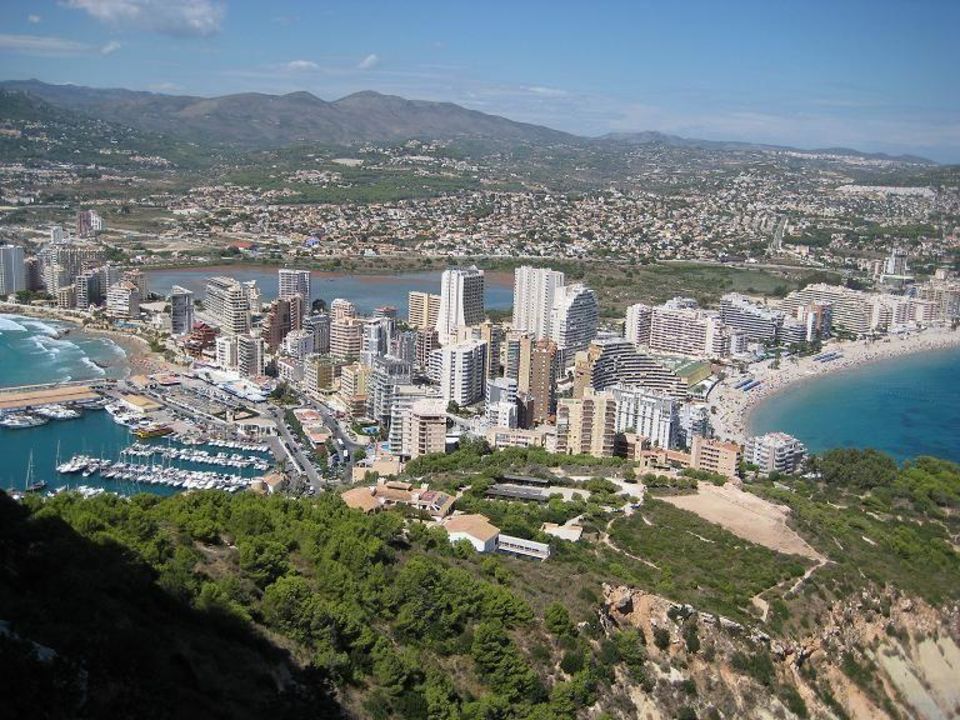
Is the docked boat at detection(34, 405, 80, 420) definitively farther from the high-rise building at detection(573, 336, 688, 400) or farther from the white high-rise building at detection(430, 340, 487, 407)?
the high-rise building at detection(573, 336, 688, 400)

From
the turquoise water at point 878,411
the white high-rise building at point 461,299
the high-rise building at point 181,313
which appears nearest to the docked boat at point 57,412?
the high-rise building at point 181,313

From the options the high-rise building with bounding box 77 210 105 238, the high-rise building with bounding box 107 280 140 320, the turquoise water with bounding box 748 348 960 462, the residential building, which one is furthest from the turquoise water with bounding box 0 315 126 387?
the high-rise building with bounding box 77 210 105 238

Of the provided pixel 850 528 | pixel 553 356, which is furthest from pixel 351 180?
pixel 850 528

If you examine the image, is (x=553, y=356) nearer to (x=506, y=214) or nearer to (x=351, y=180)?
(x=506, y=214)

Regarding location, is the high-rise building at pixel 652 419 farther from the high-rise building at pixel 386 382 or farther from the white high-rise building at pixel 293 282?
the white high-rise building at pixel 293 282

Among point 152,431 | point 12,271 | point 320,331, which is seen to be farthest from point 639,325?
point 12,271

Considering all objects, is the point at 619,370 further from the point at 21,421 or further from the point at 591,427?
the point at 21,421
